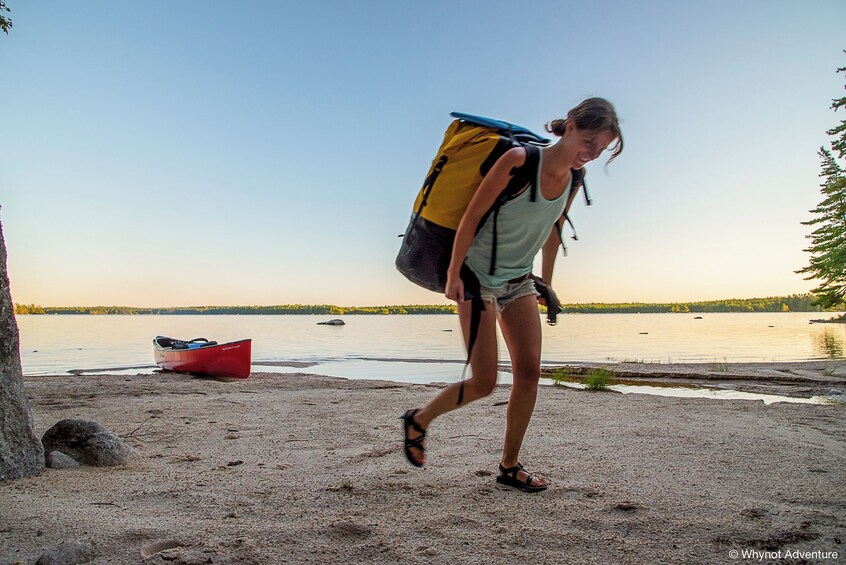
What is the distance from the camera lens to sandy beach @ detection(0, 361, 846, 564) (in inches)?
95.9

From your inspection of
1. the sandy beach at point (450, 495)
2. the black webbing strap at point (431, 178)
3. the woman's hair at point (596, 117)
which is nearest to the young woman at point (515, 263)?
Answer: the woman's hair at point (596, 117)

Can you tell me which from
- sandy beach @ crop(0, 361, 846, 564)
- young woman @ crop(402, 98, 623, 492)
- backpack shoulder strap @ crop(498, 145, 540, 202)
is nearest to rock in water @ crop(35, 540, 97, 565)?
sandy beach @ crop(0, 361, 846, 564)

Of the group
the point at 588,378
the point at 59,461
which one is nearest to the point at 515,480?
the point at 59,461

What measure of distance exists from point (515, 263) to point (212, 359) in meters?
13.4

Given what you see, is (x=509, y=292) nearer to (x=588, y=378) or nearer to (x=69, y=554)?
(x=69, y=554)

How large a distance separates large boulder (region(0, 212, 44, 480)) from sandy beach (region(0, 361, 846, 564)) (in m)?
0.15

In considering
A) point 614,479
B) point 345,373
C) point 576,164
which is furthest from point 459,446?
point 345,373

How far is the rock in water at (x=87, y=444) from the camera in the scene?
3.99 m

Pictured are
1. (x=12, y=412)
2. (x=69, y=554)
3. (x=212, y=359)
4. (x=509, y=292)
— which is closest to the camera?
(x=69, y=554)

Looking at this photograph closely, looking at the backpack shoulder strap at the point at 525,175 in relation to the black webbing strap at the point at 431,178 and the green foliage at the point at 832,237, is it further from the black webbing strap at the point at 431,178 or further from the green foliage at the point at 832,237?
the green foliage at the point at 832,237

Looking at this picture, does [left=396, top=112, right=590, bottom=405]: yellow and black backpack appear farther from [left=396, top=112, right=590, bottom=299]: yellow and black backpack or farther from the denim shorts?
the denim shorts

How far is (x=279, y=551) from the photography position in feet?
7.88

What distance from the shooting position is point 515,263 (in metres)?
3.19

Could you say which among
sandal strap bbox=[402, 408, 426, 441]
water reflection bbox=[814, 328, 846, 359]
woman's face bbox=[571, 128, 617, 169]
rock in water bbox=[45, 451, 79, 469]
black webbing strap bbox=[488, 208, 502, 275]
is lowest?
water reflection bbox=[814, 328, 846, 359]
